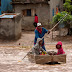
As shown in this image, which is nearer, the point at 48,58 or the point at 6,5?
the point at 48,58

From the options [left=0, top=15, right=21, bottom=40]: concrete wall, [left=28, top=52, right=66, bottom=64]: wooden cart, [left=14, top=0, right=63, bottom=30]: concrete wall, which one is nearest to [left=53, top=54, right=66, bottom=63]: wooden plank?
[left=28, top=52, right=66, bottom=64]: wooden cart

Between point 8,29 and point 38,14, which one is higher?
point 38,14

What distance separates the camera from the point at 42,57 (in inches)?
342

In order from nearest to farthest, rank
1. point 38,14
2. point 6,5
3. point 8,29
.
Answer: point 8,29, point 38,14, point 6,5

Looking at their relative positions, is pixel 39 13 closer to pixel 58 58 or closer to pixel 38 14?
pixel 38 14

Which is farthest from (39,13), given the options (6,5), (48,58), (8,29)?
(48,58)

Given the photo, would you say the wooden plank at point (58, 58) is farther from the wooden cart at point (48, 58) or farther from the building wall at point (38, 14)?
the building wall at point (38, 14)

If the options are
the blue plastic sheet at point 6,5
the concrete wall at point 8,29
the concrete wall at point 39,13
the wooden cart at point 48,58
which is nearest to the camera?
the wooden cart at point 48,58

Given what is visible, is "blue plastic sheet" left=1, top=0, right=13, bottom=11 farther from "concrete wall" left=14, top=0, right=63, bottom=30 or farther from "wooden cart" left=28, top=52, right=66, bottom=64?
"wooden cart" left=28, top=52, right=66, bottom=64

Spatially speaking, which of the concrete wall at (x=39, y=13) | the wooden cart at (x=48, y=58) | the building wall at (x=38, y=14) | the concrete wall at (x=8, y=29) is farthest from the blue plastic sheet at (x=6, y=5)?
the wooden cart at (x=48, y=58)

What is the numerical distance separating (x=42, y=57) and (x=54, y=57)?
16.6 inches

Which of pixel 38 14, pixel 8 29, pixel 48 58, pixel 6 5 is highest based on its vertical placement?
pixel 6 5

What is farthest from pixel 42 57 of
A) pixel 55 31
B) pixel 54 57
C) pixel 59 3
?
pixel 59 3

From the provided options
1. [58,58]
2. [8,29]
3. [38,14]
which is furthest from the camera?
[38,14]
